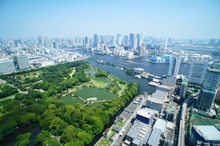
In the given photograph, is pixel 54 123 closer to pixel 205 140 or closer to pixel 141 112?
pixel 141 112

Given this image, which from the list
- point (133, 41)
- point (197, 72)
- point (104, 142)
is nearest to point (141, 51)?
point (133, 41)

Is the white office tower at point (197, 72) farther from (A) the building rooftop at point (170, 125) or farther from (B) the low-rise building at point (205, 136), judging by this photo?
(A) the building rooftop at point (170, 125)

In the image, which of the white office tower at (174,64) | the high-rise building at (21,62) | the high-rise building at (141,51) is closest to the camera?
the white office tower at (174,64)

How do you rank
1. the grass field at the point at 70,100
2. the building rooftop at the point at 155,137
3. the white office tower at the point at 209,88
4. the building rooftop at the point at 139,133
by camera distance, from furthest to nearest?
the grass field at the point at 70,100, the white office tower at the point at 209,88, the building rooftop at the point at 139,133, the building rooftop at the point at 155,137

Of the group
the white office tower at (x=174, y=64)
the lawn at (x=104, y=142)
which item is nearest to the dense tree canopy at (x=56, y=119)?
the lawn at (x=104, y=142)

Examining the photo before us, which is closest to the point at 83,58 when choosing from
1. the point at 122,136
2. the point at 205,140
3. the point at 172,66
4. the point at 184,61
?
the point at 172,66

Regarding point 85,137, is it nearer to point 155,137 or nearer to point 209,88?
point 155,137

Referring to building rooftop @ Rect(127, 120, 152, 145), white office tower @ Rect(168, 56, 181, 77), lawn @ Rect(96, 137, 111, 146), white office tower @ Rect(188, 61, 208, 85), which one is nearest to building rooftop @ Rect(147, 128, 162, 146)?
building rooftop @ Rect(127, 120, 152, 145)
